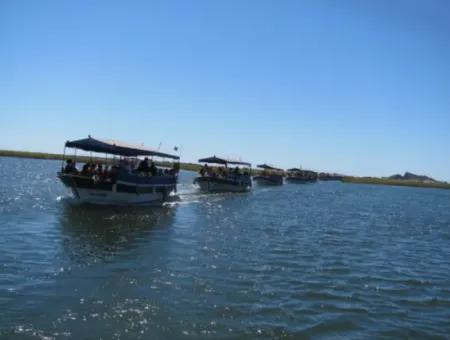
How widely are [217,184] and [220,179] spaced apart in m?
0.62

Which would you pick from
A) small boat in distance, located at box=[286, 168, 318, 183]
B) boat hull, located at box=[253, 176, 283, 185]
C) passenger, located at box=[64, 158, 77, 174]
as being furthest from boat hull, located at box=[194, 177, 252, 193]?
small boat in distance, located at box=[286, 168, 318, 183]

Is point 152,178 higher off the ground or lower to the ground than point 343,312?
higher

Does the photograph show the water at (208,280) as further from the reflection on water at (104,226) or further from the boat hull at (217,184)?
the boat hull at (217,184)

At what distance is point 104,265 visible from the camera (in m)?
15.4

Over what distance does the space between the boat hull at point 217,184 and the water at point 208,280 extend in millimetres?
25046

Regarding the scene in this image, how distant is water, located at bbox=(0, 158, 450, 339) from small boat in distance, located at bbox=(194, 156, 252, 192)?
2526cm

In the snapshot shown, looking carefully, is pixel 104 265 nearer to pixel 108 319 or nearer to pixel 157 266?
pixel 157 266

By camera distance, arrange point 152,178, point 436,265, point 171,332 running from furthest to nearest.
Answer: point 152,178, point 436,265, point 171,332

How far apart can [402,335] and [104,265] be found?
879 centimetres

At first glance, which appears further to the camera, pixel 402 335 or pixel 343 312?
pixel 343 312

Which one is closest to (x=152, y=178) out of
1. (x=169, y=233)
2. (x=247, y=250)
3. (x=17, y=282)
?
(x=169, y=233)

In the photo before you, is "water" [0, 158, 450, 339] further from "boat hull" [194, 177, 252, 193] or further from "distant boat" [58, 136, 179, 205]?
"boat hull" [194, 177, 252, 193]

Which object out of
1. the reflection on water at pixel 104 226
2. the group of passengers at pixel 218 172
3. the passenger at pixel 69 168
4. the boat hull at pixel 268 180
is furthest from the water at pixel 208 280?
the boat hull at pixel 268 180

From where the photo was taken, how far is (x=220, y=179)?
53.6m
